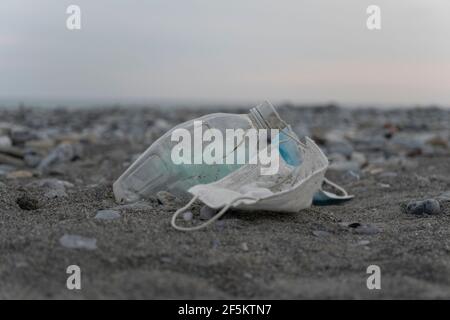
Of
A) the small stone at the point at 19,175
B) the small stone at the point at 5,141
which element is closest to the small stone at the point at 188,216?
the small stone at the point at 19,175

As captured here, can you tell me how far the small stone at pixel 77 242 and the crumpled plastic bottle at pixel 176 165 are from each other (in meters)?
0.95

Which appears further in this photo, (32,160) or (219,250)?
(32,160)

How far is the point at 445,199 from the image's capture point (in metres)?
3.51

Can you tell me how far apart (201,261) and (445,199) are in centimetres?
196

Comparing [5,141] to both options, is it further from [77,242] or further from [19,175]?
[77,242]

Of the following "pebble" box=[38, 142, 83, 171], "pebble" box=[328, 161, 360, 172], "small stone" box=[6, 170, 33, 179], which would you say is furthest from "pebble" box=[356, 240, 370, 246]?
"pebble" box=[38, 142, 83, 171]

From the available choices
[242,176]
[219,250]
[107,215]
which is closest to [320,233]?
[242,176]

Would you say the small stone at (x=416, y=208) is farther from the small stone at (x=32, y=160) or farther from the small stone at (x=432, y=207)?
the small stone at (x=32, y=160)

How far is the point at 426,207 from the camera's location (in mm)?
3219

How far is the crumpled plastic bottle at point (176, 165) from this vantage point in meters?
3.18

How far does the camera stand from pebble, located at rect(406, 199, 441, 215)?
3203 mm

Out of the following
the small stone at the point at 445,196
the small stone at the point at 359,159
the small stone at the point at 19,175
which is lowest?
the small stone at the point at 359,159

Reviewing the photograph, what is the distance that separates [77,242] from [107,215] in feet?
1.48
